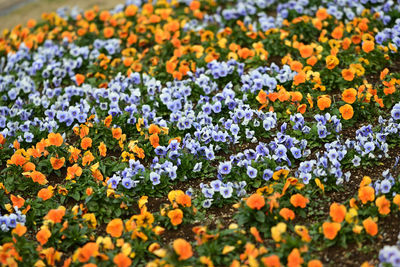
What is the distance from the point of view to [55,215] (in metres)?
3.66

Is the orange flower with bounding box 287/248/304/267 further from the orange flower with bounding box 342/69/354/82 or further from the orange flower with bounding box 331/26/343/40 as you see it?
the orange flower with bounding box 331/26/343/40

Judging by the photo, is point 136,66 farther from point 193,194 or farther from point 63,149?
point 193,194

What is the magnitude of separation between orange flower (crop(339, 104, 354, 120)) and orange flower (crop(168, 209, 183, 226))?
1.74 meters

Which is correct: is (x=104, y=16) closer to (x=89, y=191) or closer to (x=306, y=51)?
(x=306, y=51)

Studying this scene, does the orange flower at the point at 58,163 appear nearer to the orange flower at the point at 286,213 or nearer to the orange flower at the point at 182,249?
the orange flower at the point at 182,249

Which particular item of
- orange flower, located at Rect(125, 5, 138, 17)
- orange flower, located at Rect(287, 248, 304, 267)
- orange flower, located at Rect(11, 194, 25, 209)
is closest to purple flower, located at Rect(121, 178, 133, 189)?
orange flower, located at Rect(11, 194, 25, 209)

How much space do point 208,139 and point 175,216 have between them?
964 mm

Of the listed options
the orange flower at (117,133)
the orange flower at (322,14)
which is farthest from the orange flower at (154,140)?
the orange flower at (322,14)

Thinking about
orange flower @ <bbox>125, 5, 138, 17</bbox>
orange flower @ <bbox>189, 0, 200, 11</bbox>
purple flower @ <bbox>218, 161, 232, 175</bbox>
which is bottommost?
purple flower @ <bbox>218, 161, 232, 175</bbox>

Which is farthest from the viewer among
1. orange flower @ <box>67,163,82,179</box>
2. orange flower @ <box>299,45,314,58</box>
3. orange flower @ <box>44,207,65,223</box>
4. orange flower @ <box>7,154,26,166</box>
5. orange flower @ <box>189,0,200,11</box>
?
orange flower @ <box>189,0,200,11</box>

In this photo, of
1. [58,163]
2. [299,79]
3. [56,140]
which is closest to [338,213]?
[299,79]

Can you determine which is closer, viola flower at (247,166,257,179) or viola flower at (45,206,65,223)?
viola flower at (45,206,65,223)

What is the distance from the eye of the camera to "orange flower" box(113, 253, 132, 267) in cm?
329

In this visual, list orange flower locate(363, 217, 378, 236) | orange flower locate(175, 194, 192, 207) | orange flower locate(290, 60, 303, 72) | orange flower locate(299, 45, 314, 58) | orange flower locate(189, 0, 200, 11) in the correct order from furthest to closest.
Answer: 1. orange flower locate(189, 0, 200, 11)
2. orange flower locate(299, 45, 314, 58)
3. orange flower locate(290, 60, 303, 72)
4. orange flower locate(175, 194, 192, 207)
5. orange flower locate(363, 217, 378, 236)
